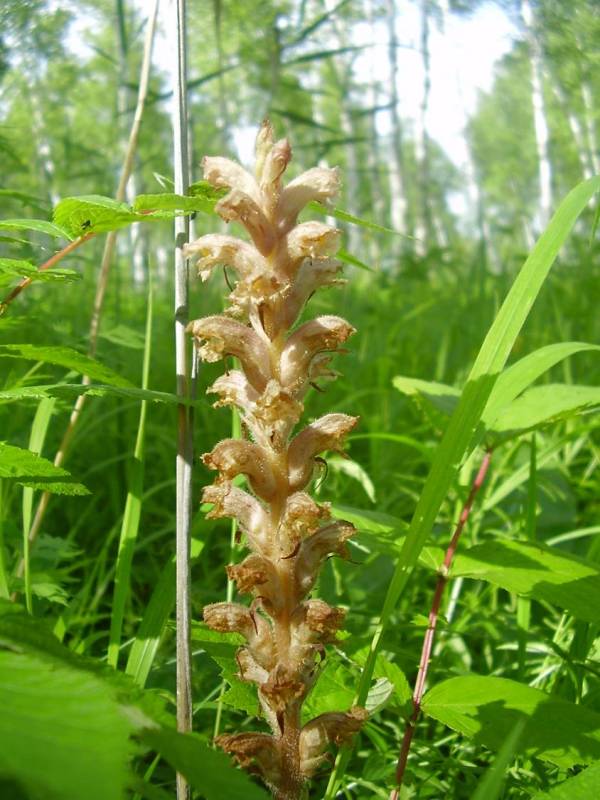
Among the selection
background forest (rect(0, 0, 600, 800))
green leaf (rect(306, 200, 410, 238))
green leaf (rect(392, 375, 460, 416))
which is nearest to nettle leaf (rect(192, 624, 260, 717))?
background forest (rect(0, 0, 600, 800))

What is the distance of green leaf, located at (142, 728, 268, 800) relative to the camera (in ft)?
1.92

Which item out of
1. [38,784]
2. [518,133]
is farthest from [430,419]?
[518,133]

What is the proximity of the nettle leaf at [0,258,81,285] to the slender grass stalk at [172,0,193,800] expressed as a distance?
0.18m

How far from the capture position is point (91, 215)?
1.12 meters

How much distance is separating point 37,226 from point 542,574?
912 mm

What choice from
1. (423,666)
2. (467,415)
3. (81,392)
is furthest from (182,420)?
(423,666)

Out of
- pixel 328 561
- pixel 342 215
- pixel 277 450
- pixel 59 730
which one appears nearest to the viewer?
pixel 59 730

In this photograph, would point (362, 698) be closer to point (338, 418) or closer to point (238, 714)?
point (338, 418)

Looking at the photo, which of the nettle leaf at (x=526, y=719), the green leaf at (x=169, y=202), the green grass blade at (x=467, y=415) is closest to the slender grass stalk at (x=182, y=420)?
the green leaf at (x=169, y=202)

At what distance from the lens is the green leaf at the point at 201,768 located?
58cm

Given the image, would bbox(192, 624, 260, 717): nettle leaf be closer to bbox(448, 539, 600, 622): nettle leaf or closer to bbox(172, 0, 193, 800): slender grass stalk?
bbox(172, 0, 193, 800): slender grass stalk

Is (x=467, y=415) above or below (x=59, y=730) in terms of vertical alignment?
above

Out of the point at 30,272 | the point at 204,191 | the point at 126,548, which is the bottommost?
the point at 126,548

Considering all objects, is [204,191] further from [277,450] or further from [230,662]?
[230,662]
